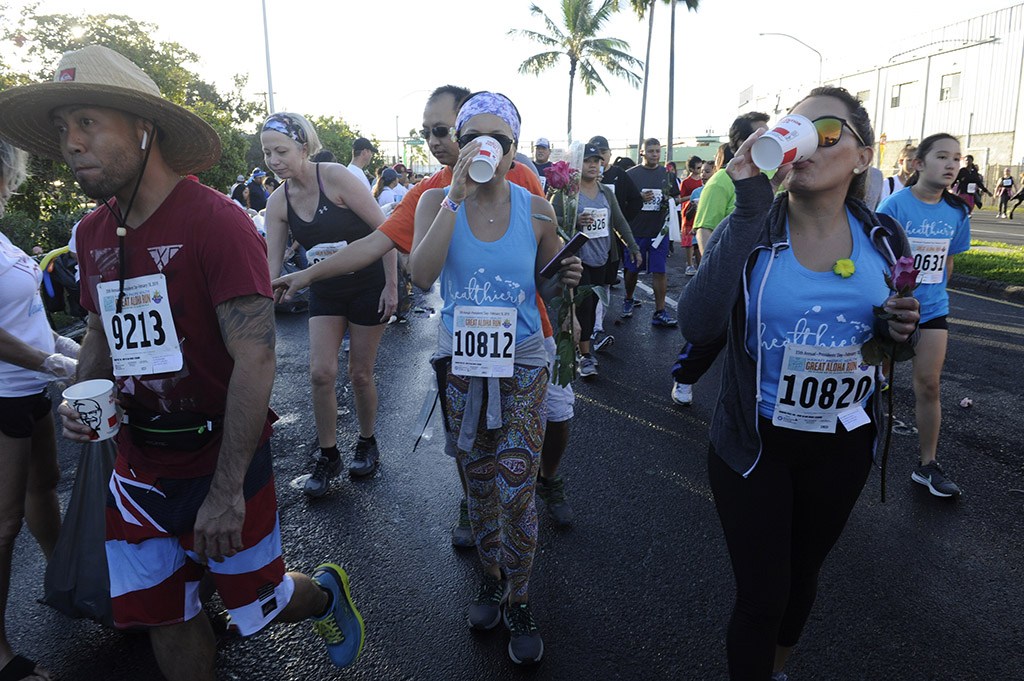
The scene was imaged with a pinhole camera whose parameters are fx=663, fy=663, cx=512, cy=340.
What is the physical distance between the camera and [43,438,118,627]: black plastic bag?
101 inches

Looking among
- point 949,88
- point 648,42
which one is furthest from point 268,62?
point 949,88

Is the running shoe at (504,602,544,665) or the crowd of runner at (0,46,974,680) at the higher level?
the crowd of runner at (0,46,974,680)

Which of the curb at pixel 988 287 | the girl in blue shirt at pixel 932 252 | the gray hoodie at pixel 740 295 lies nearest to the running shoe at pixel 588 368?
the girl in blue shirt at pixel 932 252

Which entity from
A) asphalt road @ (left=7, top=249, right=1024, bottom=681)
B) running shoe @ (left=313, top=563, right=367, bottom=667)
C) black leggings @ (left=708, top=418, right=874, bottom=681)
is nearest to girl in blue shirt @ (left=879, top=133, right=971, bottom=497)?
asphalt road @ (left=7, top=249, right=1024, bottom=681)

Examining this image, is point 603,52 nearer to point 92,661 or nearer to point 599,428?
point 599,428

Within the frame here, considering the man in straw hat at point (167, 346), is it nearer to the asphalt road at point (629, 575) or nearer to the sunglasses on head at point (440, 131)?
the asphalt road at point (629, 575)

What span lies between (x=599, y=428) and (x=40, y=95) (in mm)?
4117

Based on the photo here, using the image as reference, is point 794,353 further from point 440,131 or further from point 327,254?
point 327,254

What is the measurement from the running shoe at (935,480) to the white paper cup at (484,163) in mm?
3305

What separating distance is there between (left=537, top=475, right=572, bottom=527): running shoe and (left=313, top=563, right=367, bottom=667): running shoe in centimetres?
144

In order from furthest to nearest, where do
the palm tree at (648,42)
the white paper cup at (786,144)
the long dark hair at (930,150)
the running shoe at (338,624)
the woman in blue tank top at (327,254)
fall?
the palm tree at (648,42) → the long dark hair at (930,150) → the woman in blue tank top at (327,254) → the running shoe at (338,624) → the white paper cup at (786,144)

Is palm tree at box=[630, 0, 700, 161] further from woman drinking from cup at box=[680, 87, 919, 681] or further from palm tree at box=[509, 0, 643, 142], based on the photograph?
woman drinking from cup at box=[680, 87, 919, 681]

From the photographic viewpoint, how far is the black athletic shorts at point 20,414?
252 centimetres

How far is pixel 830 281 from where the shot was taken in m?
1.95
